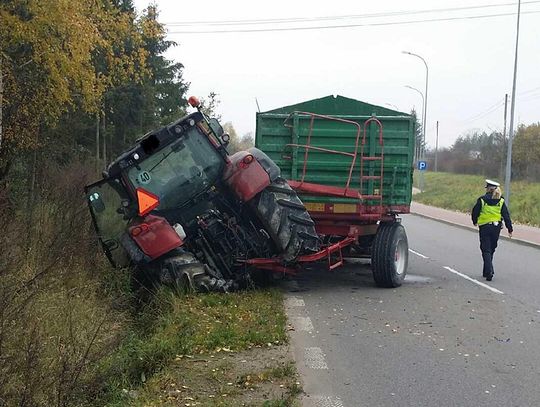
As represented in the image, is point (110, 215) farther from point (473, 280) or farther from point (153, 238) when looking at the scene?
point (473, 280)

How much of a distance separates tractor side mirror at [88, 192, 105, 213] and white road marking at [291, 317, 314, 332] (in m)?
2.71

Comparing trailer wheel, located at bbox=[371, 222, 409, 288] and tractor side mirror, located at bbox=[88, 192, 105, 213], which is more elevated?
tractor side mirror, located at bbox=[88, 192, 105, 213]

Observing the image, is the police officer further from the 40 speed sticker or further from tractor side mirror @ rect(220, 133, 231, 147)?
the 40 speed sticker

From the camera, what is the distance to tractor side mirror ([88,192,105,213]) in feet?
24.5

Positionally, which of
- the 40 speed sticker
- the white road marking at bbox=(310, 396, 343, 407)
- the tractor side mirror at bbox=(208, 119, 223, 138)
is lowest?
the white road marking at bbox=(310, 396, 343, 407)

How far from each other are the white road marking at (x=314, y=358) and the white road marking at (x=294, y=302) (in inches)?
72.1

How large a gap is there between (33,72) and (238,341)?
24.5 ft

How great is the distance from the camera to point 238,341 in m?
5.71

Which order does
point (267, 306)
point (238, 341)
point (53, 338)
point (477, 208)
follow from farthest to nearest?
1. point (477, 208)
2. point (267, 306)
3. point (238, 341)
4. point (53, 338)

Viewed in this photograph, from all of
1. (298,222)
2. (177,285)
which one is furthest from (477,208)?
(177,285)

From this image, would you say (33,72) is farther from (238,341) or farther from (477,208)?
(477,208)

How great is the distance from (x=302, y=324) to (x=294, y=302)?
1.12m

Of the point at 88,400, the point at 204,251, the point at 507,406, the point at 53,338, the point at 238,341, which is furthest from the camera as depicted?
the point at 204,251

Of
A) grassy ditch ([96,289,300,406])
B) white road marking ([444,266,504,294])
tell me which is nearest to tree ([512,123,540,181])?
white road marking ([444,266,504,294])
